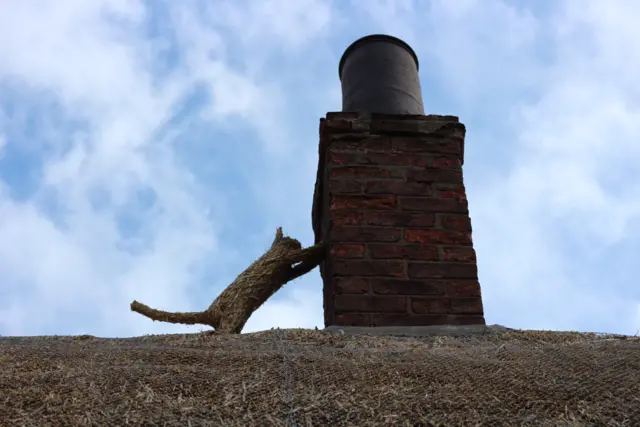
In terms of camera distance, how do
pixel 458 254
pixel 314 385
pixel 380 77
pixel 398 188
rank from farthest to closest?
pixel 380 77 → pixel 398 188 → pixel 458 254 → pixel 314 385

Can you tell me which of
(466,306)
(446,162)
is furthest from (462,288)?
(446,162)

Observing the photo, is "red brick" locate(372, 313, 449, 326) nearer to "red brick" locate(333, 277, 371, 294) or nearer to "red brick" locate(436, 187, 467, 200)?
"red brick" locate(333, 277, 371, 294)

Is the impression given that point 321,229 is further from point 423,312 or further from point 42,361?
point 42,361

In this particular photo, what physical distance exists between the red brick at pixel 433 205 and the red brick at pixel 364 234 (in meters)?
0.14

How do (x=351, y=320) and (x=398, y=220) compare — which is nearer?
(x=351, y=320)

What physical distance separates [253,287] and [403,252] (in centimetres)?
70

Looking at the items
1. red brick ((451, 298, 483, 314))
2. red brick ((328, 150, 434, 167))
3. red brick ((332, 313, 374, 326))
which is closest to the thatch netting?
red brick ((332, 313, 374, 326))

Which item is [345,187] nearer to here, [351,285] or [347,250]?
[347,250]

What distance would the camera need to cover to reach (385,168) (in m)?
2.85

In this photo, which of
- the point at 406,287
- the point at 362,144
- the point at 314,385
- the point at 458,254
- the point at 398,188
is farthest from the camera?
the point at 362,144

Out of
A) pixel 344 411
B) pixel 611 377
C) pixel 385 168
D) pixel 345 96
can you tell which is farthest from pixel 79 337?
pixel 345 96

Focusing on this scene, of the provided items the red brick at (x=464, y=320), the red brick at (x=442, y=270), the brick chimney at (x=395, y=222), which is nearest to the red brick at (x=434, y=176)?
the brick chimney at (x=395, y=222)

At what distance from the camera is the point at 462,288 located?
2.63 m

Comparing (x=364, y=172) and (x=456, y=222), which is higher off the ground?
(x=364, y=172)
